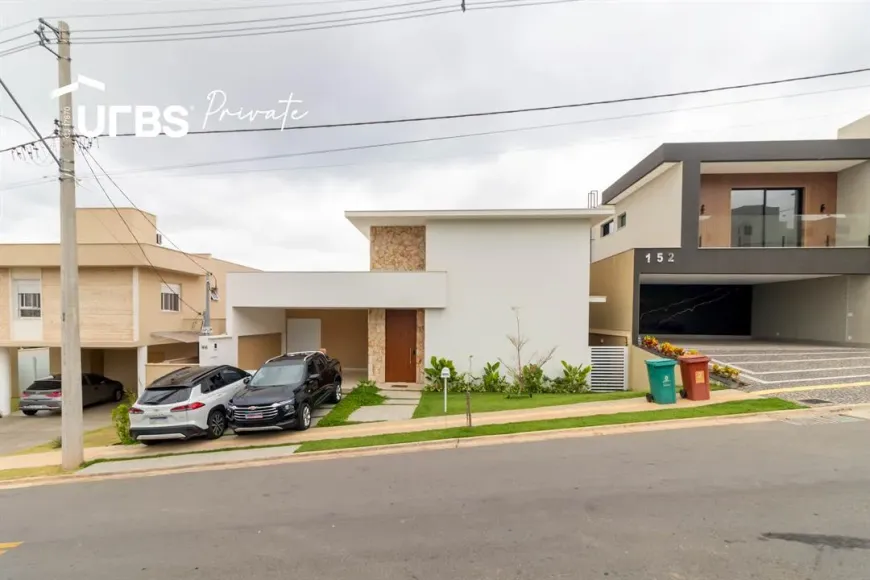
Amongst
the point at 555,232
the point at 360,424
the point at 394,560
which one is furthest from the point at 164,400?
the point at 555,232

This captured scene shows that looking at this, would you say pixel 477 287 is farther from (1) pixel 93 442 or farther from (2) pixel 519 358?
(1) pixel 93 442

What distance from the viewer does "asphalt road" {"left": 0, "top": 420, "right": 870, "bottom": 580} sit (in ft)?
13.2

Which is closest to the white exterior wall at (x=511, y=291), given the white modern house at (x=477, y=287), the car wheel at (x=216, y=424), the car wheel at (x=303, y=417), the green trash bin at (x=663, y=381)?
the white modern house at (x=477, y=287)

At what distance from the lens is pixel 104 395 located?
19.3 meters

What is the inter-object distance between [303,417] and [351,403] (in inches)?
95.7

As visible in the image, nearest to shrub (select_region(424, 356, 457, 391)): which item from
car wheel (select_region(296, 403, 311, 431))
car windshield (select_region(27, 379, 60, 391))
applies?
car wheel (select_region(296, 403, 311, 431))

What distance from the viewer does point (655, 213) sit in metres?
17.3

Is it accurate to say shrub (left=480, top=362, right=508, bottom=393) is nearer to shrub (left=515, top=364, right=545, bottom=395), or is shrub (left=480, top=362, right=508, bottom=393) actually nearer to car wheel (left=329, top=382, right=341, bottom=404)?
shrub (left=515, top=364, right=545, bottom=395)

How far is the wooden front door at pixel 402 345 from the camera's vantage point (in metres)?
15.5

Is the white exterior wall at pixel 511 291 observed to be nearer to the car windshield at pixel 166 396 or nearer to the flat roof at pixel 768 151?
the flat roof at pixel 768 151

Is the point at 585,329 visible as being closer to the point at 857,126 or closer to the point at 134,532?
the point at 134,532

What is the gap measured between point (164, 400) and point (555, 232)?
1207cm

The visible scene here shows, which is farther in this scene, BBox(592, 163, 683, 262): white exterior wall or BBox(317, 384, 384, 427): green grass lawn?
BBox(592, 163, 683, 262): white exterior wall

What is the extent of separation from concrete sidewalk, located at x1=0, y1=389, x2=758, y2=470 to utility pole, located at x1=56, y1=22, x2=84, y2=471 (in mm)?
1019
